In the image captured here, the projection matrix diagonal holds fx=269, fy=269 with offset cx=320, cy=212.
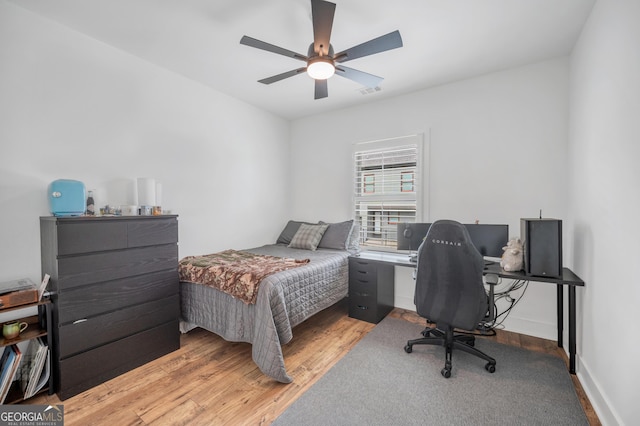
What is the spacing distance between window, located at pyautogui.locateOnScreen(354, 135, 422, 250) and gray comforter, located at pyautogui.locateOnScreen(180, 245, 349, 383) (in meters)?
0.88

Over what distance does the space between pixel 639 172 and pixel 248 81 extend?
10.4ft

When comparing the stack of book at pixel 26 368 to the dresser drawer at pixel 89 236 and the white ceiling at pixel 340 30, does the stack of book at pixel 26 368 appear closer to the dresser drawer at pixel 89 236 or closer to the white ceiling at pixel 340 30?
the dresser drawer at pixel 89 236

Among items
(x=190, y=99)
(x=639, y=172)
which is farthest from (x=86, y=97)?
(x=639, y=172)

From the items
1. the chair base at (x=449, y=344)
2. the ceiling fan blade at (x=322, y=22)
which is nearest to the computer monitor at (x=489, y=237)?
the chair base at (x=449, y=344)

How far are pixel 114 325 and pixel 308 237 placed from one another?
2.18 metres

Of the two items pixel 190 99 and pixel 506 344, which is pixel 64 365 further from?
pixel 506 344

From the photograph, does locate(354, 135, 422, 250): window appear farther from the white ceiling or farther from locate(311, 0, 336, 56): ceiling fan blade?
locate(311, 0, 336, 56): ceiling fan blade

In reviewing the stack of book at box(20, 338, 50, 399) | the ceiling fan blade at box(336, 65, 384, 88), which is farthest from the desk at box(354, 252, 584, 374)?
the stack of book at box(20, 338, 50, 399)

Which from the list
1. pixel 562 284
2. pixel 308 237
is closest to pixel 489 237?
pixel 562 284

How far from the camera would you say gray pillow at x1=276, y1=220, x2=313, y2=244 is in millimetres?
3986

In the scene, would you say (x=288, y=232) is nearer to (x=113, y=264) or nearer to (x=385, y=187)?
(x=385, y=187)

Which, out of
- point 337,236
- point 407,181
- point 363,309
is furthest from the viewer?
point 337,236

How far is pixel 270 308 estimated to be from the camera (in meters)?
2.05

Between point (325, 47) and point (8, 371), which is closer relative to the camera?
point (8, 371)
